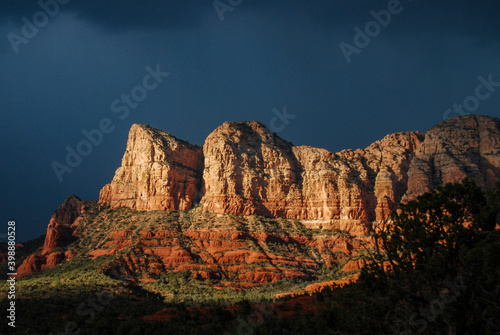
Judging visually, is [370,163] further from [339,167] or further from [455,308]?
[455,308]

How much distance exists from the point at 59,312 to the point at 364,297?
38647 millimetres

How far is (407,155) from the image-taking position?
111 metres

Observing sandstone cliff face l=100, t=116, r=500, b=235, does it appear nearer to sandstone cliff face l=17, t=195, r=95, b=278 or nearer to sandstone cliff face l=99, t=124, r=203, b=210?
sandstone cliff face l=99, t=124, r=203, b=210

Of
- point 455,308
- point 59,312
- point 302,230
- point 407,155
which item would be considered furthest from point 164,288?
point 407,155

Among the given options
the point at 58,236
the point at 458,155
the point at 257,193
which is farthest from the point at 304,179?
the point at 58,236

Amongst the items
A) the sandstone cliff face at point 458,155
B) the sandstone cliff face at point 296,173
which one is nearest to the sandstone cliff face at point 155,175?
the sandstone cliff face at point 296,173

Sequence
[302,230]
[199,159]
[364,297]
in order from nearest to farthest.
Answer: [364,297], [302,230], [199,159]

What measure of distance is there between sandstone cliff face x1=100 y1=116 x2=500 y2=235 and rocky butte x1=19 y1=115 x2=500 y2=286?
0.25 m

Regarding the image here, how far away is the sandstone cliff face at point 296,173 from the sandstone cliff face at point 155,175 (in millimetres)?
240

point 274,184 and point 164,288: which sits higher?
point 274,184

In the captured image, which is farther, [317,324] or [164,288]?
[164,288]

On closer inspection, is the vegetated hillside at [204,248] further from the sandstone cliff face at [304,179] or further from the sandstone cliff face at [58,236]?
the sandstone cliff face at [304,179]

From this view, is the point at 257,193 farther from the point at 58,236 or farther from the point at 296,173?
the point at 58,236

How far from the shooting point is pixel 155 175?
102 m
